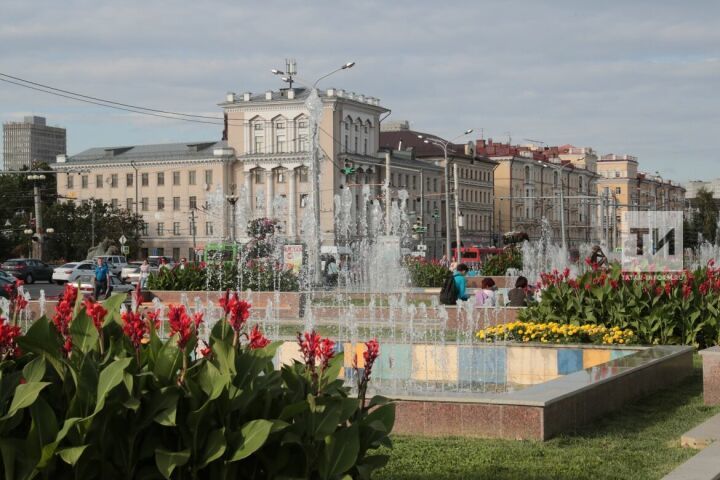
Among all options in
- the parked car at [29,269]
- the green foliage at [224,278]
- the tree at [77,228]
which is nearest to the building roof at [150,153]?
the tree at [77,228]

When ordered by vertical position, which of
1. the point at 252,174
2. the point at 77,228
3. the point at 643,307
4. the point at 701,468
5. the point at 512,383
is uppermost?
the point at 252,174

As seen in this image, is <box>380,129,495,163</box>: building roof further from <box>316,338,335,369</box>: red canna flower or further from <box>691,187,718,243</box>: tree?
<box>316,338,335,369</box>: red canna flower

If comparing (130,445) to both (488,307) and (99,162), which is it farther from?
(99,162)

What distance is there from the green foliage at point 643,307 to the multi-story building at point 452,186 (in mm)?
88296

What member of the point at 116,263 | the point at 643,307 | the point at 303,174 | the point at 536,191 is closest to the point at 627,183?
the point at 536,191

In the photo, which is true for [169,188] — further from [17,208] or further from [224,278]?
[224,278]

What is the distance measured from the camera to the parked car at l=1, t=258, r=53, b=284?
187ft

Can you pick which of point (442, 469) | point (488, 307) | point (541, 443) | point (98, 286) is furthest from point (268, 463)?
point (98, 286)

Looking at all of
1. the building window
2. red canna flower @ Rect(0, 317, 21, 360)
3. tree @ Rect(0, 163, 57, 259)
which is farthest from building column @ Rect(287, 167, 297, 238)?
red canna flower @ Rect(0, 317, 21, 360)

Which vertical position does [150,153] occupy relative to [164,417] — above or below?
above

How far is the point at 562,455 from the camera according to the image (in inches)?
314

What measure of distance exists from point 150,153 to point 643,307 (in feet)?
302

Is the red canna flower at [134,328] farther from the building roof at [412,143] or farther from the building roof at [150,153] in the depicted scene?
the building roof at [412,143]

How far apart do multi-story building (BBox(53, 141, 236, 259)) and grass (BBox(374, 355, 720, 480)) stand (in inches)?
3522
